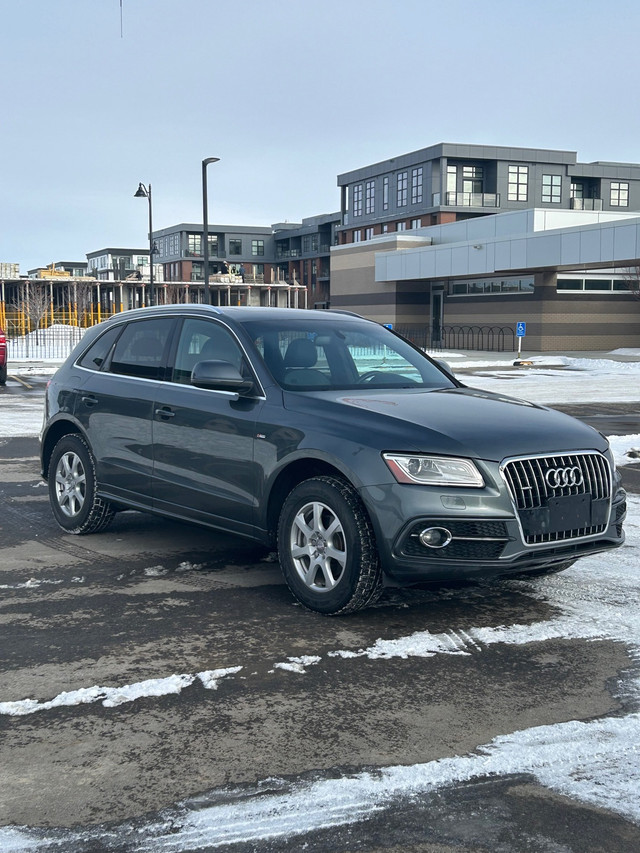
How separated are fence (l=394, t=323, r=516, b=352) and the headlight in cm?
4441

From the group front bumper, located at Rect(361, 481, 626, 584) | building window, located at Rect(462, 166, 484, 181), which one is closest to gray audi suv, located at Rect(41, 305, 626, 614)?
front bumper, located at Rect(361, 481, 626, 584)

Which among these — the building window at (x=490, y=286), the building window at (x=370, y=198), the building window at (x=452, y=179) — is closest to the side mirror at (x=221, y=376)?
the building window at (x=490, y=286)

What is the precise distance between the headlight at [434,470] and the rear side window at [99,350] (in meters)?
3.22

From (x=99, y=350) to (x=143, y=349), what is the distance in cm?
71

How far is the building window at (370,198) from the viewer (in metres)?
79.3

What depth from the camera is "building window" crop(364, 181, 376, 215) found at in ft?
260

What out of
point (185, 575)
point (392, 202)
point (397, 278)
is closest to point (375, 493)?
point (185, 575)

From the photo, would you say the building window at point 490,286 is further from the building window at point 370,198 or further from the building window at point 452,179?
the building window at point 370,198

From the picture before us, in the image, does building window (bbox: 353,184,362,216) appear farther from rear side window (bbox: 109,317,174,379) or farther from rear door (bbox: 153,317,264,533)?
rear door (bbox: 153,317,264,533)

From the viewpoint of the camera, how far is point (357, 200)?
267ft

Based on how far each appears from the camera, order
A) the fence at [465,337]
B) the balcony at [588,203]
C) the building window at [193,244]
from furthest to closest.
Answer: the building window at [193,244], the balcony at [588,203], the fence at [465,337]

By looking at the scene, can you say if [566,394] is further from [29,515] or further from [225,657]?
[225,657]

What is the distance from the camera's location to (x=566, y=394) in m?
21.9

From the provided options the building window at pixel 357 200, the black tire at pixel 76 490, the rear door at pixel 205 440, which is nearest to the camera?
the rear door at pixel 205 440
